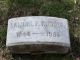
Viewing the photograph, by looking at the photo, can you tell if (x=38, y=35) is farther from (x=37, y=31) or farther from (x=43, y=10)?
(x=43, y=10)

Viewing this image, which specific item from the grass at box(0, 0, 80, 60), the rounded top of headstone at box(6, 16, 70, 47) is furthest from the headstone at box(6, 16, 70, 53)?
the grass at box(0, 0, 80, 60)

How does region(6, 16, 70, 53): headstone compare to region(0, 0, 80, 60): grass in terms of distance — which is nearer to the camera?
region(6, 16, 70, 53): headstone

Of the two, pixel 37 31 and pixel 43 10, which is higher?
pixel 43 10

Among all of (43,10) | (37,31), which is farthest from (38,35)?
(43,10)

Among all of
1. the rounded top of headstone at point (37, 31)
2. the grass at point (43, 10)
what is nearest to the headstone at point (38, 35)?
the rounded top of headstone at point (37, 31)

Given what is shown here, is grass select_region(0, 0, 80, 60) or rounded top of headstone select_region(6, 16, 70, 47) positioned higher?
grass select_region(0, 0, 80, 60)

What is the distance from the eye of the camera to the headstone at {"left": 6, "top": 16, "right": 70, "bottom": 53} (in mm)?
3234

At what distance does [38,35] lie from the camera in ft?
10.6

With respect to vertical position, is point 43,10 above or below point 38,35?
above

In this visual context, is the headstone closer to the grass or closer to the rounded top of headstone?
the rounded top of headstone

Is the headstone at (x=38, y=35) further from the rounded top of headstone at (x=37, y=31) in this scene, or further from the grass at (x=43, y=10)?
the grass at (x=43, y=10)

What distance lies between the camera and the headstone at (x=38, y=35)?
10.6 feet

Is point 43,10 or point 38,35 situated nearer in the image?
point 38,35

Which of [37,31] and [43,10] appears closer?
[37,31]
